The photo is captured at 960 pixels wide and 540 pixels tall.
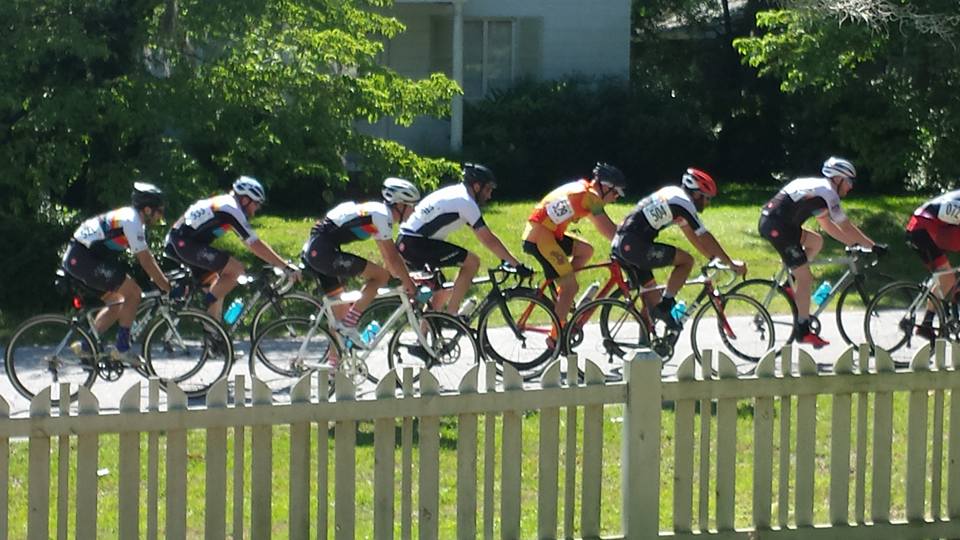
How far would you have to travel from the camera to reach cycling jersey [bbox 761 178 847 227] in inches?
487

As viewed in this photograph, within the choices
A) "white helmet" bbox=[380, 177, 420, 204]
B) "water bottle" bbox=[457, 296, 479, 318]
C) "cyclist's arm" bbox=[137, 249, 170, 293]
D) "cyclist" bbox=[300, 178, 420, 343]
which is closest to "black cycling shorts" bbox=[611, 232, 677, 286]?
"water bottle" bbox=[457, 296, 479, 318]

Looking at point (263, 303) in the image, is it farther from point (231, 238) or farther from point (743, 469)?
point (231, 238)

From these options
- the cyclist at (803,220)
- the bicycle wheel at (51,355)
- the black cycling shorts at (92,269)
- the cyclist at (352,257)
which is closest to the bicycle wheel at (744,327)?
the cyclist at (803,220)

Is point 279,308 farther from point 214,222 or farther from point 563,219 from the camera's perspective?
point 563,219

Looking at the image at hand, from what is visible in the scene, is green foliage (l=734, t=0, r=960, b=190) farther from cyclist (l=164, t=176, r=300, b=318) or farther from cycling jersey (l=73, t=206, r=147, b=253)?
cycling jersey (l=73, t=206, r=147, b=253)

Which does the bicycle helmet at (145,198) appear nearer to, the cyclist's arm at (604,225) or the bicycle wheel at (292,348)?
the bicycle wheel at (292,348)

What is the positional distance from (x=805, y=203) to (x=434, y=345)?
323 centimetres

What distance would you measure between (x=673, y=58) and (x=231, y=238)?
14.1 metres

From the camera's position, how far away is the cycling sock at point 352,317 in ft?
36.7

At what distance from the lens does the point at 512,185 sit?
82.5 ft

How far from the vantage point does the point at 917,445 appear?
23.1 feet

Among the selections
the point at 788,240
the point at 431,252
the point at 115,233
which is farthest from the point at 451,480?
the point at 788,240

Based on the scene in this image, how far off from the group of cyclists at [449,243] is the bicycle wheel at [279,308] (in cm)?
26

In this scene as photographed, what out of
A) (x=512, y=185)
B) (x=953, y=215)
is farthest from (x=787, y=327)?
(x=512, y=185)
